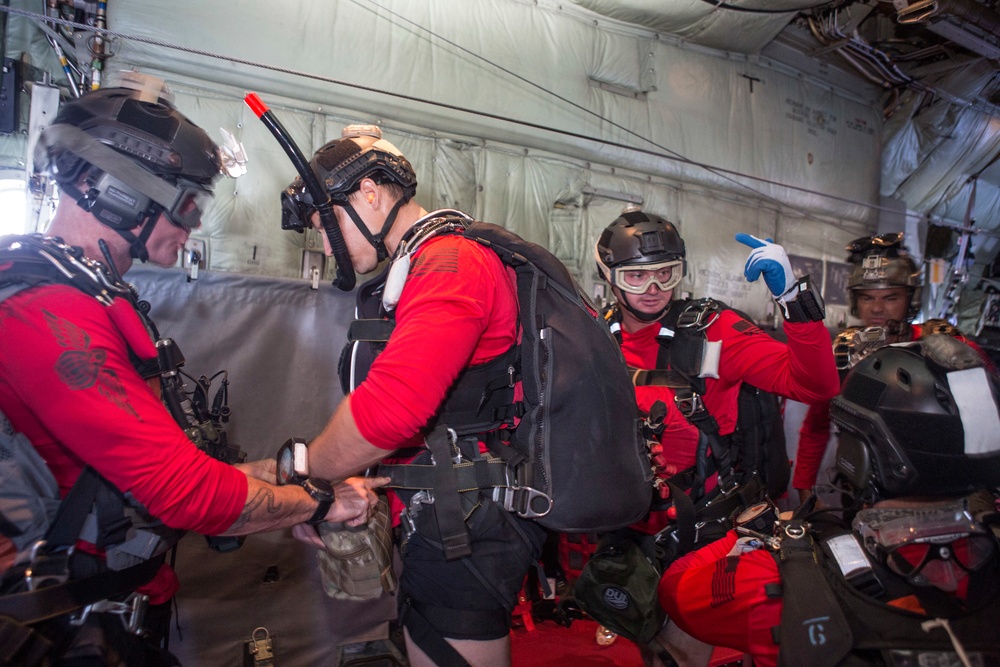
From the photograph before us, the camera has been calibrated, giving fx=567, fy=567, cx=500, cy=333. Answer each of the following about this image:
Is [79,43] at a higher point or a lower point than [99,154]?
higher

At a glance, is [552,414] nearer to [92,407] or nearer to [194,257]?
[92,407]

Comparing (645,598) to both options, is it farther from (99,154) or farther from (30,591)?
(99,154)

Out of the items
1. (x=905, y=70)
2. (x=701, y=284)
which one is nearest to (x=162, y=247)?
(x=701, y=284)

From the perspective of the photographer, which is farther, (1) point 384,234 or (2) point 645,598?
(2) point 645,598

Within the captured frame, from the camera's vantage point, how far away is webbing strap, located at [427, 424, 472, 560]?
178 cm

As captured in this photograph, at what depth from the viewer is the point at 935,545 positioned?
154 centimetres

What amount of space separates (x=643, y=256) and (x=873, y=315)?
2108 mm

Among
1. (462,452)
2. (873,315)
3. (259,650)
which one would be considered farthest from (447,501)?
(873,315)

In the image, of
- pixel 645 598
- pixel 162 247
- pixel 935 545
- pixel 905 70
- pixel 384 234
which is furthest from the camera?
Answer: pixel 905 70

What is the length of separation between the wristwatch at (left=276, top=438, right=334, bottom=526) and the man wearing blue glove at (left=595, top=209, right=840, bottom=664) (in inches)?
64.1

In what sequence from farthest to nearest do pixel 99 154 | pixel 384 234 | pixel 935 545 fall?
1. pixel 384 234
2. pixel 99 154
3. pixel 935 545

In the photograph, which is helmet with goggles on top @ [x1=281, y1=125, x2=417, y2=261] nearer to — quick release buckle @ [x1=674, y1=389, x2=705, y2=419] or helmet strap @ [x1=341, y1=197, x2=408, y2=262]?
helmet strap @ [x1=341, y1=197, x2=408, y2=262]

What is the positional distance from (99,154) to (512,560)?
1.81m

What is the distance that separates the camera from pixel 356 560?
6.63 ft
